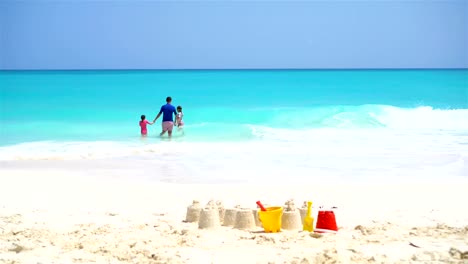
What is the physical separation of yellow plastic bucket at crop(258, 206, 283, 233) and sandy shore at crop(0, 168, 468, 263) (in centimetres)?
11

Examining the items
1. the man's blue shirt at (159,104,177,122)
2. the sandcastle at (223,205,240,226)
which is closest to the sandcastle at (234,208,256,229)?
the sandcastle at (223,205,240,226)

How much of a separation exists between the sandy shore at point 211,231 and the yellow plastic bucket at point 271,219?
0.37ft

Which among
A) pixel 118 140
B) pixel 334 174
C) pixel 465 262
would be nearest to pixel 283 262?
pixel 465 262

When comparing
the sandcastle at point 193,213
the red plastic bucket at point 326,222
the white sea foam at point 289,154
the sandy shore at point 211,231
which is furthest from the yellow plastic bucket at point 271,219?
the white sea foam at point 289,154

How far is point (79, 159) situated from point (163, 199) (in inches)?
191

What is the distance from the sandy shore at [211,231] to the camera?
17.7 feet

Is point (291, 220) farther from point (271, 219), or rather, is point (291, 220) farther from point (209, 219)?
point (209, 219)

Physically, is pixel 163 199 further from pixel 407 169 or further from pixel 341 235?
pixel 407 169

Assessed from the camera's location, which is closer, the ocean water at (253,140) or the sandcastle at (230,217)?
the sandcastle at (230,217)

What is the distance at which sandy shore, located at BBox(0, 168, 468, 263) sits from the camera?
5.41m

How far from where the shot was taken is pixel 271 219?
6.15 meters

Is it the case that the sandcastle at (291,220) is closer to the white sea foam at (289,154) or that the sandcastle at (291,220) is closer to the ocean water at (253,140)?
the white sea foam at (289,154)

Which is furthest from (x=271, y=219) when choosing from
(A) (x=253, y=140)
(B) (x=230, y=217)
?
(A) (x=253, y=140)

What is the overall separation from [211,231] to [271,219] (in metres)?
0.59
